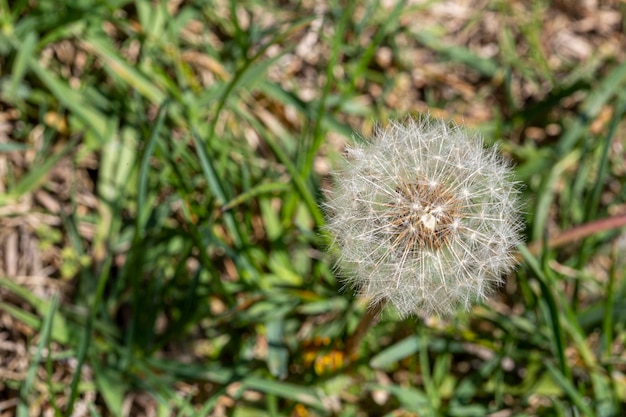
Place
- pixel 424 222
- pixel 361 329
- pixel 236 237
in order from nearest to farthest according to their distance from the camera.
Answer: pixel 424 222
pixel 361 329
pixel 236 237

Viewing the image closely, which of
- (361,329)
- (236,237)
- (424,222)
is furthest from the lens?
(236,237)

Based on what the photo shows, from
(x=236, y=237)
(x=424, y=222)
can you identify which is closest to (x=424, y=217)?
(x=424, y=222)

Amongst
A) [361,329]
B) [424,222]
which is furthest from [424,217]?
[361,329]

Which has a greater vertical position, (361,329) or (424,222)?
(424,222)

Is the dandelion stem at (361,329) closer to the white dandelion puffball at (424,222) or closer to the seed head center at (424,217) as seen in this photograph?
the white dandelion puffball at (424,222)

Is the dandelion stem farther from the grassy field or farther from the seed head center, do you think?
the seed head center

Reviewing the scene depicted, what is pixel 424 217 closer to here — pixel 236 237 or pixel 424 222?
pixel 424 222

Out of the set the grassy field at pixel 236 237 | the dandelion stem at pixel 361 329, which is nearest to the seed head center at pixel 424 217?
the dandelion stem at pixel 361 329

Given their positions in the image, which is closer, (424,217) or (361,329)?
(424,217)

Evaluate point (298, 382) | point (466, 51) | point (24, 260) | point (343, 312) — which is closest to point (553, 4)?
point (466, 51)
